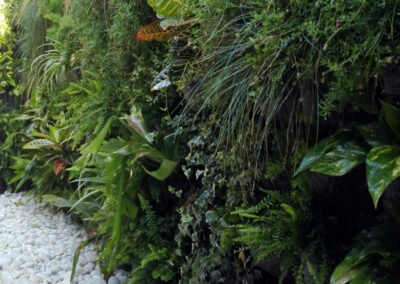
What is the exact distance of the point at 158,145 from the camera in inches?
92.2

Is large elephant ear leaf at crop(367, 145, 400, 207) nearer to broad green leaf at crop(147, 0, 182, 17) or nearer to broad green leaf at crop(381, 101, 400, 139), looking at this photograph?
broad green leaf at crop(381, 101, 400, 139)

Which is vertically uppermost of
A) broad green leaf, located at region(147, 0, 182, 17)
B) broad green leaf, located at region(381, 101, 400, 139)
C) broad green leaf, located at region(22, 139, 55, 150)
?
broad green leaf, located at region(147, 0, 182, 17)

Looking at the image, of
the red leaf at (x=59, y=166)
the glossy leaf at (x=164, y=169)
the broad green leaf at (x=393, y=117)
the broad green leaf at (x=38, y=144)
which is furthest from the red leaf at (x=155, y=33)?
the broad green leaf at (x=38, y=144)

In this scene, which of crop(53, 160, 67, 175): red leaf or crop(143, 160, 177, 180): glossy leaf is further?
crop(53, 160, 67, 175): red leaf

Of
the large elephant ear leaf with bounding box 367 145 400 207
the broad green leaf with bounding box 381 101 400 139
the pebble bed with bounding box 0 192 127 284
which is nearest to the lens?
the large elephant ear leaf with bounding box 367 145 400 207

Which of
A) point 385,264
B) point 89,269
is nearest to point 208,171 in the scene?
point 385,264

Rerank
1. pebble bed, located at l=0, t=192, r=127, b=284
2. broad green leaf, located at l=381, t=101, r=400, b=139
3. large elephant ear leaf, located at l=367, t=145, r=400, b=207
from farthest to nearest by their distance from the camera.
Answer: pebble bed, located at l=0, t=192, r=127, b=284 < broad green leaf, located at l=381, t=101, r=400, b=139 < large elephant ear leaf, located at l=367, t=145, r=400, b=207

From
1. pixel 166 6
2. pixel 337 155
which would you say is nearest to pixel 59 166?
pixel 166 6

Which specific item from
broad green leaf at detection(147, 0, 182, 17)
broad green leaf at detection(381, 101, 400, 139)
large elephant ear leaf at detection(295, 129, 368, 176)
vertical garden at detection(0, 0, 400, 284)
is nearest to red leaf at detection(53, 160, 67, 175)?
vertical garden at detection(0, 0, 400, 284)

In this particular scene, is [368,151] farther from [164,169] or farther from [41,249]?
[41,249]

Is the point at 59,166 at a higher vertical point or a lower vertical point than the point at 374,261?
lower

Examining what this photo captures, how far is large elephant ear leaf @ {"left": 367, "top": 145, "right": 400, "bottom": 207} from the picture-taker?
1180 mm

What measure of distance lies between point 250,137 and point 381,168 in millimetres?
545

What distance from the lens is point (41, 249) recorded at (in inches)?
126
